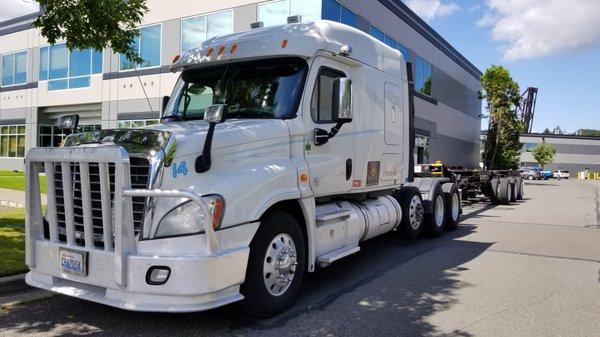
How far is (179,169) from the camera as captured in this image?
4320 mm

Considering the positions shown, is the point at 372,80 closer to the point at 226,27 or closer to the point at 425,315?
the point at 425,315

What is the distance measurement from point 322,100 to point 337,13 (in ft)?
49.4

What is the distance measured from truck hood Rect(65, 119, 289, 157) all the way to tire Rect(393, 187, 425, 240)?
434 centimetres

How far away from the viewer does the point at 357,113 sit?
671 centimetres

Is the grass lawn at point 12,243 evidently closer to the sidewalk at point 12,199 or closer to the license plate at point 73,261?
the sidewalk at point 12,199

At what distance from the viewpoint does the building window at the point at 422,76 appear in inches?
1185

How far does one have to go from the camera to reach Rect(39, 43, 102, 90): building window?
26797 mm

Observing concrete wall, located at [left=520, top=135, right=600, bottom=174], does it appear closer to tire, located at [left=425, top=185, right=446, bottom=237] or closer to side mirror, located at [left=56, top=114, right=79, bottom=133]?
tire, located at [left=425, top=185, right=446, bottom=237]

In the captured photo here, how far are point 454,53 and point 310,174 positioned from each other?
118ft

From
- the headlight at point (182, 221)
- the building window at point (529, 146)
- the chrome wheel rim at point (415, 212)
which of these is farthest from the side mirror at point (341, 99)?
the building window at point (529, 146)

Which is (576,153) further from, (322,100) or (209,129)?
(209,129)

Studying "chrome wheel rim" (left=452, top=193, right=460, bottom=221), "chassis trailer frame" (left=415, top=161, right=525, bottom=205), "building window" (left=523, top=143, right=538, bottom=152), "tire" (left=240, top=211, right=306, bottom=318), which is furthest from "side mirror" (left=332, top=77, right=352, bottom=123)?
"building window" (left=523, top=143, right=538, bottom=152)

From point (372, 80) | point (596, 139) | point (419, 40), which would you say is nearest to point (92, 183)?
point (372, 80)

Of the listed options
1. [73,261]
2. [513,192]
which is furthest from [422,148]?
[73,261]
